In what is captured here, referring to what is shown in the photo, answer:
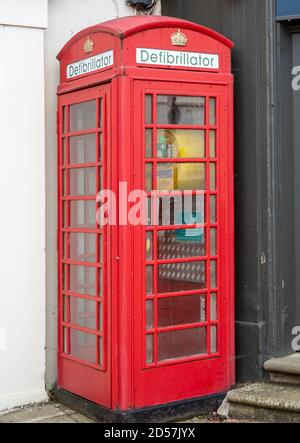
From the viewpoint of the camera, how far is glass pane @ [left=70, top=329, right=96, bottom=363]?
206 inches

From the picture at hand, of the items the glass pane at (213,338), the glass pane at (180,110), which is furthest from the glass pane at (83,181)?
the glass pane at (213,338)

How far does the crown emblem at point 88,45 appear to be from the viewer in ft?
17.1

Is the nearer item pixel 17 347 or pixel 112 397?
pixel 112 397

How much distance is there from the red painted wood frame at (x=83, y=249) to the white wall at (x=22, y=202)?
0.17 m

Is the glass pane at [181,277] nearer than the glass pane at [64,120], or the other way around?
the glass pane at [181,277]

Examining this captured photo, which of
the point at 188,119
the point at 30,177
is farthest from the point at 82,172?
the point at 188,119

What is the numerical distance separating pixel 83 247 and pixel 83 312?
0.46 metres

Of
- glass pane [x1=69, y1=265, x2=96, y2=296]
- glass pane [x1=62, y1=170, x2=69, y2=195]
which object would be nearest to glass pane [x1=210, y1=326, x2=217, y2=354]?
glass pane [x1=69, y1=265, x2=96, y2=296]

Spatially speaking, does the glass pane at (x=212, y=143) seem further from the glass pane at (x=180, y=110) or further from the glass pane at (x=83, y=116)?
the glass pane at (x=83, y=116)

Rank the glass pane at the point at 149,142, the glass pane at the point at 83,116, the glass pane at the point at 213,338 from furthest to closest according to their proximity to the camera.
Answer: the glass pane at the point at 213,338 → the glass pane at the point at 83,116 → the glass pane at the point at 149,142

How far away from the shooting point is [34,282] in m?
5.50

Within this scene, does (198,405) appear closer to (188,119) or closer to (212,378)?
(212,378)

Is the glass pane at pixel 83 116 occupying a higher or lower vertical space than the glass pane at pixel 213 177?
higher
